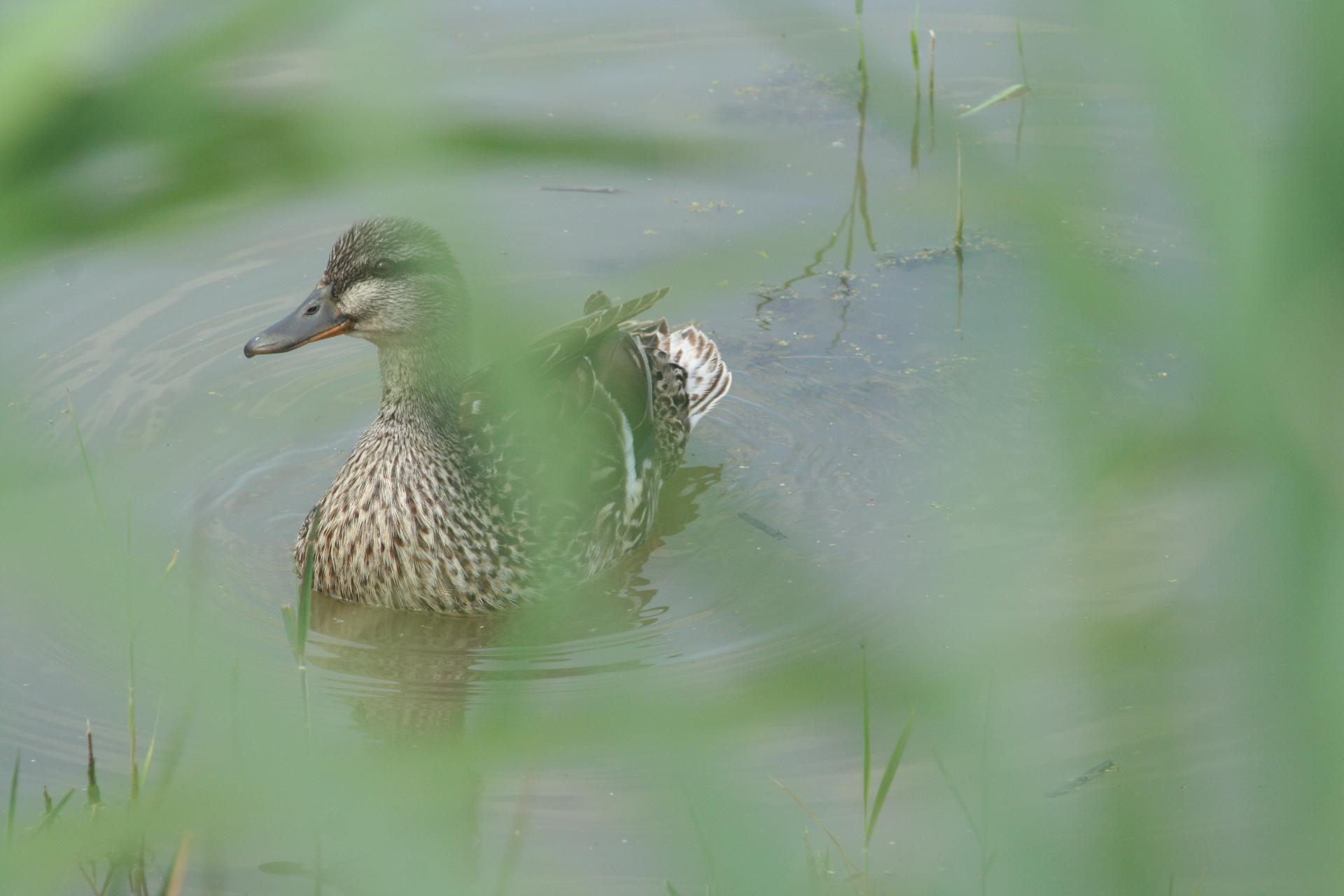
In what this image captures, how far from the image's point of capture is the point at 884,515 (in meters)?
5.39

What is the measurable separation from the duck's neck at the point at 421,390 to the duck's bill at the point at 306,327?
0.32 metres

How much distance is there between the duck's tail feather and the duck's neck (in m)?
1.08

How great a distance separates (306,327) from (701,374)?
1785 mm

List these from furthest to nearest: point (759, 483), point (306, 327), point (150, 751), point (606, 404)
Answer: point (759, 483)
point (606, 404)
point (306, 327)
point (150, 751)

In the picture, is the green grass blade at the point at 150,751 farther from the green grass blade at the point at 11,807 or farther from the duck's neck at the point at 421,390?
the duck's neck at the point at 421,390

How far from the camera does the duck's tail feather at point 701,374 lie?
237 inches

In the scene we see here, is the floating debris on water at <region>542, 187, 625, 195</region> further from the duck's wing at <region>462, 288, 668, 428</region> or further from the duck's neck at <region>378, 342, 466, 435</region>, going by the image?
the duck's neck at <region>378, 342, 466, 435</region>

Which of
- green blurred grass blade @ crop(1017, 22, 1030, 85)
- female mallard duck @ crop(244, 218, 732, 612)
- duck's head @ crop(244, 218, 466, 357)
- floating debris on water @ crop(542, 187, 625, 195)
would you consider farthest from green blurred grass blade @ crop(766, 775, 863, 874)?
floating debris on water @ crop(542, 187, 625, 195)

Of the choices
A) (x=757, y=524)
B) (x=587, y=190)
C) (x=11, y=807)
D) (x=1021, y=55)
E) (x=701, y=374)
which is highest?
(x=1021, y=55)

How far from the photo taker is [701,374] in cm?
606

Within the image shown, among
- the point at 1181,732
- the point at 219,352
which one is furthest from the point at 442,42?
the point at 219,352

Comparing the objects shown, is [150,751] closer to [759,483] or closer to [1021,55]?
[1021,55]

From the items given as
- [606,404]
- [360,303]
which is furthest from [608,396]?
[360,303]

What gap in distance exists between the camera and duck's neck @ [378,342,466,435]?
5.16m
